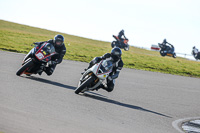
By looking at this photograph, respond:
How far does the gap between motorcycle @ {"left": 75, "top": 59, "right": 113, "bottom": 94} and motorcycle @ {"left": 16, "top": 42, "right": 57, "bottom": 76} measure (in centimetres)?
205

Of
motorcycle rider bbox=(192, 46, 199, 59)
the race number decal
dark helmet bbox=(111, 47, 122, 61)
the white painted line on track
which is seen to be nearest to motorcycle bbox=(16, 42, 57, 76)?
the race number decal

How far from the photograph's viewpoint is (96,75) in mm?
9344

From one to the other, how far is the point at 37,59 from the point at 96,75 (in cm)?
256

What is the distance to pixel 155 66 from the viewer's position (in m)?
28.1

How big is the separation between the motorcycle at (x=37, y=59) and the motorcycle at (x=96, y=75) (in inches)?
80.5

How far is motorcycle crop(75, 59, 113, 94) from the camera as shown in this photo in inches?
368

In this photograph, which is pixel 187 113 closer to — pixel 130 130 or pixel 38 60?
pixel 130 130

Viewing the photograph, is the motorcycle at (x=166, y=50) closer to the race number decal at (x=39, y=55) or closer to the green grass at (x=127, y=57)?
the green grass at (x=127, y=57)

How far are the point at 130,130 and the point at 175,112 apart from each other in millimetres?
3479

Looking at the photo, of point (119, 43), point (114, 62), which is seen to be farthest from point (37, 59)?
point (119, 43)

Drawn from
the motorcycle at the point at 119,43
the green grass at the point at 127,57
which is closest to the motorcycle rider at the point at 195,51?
the green grass at the point at 127,57

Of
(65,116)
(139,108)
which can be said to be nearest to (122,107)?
(139,108)

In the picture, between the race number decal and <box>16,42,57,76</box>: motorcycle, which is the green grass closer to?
<box>16,42,57,76</box>: motorcycle

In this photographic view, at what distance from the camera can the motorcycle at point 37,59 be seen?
435 inches
